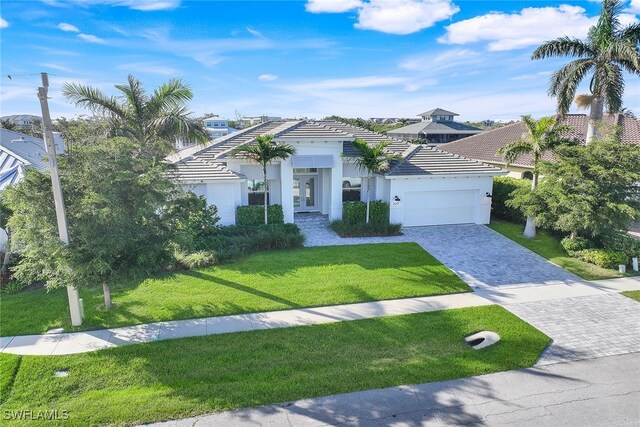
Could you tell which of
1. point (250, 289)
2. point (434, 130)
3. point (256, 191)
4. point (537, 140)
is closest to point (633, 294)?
point (537, 140)

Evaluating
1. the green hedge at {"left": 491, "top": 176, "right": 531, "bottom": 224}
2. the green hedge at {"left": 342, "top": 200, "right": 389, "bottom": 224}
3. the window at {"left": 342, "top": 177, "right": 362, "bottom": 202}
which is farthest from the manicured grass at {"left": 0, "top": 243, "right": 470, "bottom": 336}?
the green hedge at {"left": 491, "top": 176, "right": 531, "bottom": 224}

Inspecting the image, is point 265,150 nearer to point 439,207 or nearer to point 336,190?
point 336,190

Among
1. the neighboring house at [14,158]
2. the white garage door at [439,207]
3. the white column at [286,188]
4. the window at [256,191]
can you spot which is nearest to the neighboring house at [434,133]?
the white garage door at [439,207]

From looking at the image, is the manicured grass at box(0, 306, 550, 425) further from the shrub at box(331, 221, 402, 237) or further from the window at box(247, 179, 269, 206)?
the window at box(247, 179, 269, 206)

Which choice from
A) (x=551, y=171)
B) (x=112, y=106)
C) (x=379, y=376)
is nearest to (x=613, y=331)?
(x=379, y=376)

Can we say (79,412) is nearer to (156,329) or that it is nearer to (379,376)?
(156,329)
